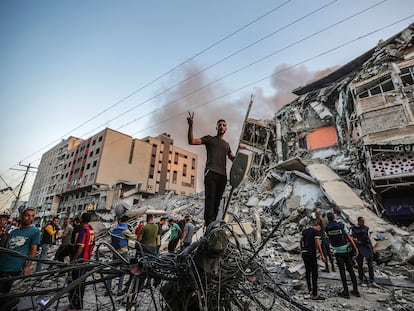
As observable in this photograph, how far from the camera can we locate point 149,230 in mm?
4941

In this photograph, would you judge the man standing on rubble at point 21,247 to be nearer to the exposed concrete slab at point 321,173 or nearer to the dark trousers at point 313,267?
the dark trousers at point 313,267

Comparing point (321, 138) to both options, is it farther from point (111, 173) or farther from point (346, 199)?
point (111, 173)

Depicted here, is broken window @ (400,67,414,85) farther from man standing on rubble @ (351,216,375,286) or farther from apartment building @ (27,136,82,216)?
apartment building @ (27,136,82,216)

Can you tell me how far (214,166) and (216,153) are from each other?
0.19 meters

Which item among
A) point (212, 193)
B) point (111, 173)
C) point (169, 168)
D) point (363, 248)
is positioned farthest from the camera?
point (169, 168)

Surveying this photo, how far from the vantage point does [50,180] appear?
52188 millimetres

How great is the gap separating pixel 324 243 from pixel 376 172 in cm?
763

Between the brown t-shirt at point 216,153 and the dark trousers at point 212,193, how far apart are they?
0.26ft

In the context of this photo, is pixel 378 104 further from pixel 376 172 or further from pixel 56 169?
pixel 56 169

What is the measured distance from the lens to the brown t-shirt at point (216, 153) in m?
2.64

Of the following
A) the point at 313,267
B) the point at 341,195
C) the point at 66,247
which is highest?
the point at 341,195

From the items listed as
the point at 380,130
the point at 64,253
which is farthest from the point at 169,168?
the point at 64,253

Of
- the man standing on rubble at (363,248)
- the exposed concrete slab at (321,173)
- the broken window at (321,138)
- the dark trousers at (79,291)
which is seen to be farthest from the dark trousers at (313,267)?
the broken window at (321,138)

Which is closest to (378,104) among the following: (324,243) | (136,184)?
(324,243)
